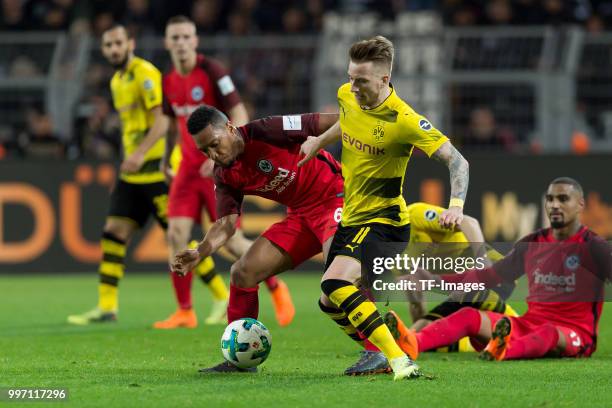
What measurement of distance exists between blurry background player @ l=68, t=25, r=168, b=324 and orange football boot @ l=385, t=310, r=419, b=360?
12.3ft

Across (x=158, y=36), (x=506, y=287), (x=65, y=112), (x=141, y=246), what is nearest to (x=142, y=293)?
(x=141, y=246)

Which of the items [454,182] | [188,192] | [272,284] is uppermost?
[188,192]

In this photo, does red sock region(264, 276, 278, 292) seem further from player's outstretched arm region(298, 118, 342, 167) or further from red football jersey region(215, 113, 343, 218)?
player's outstretched arm region(298, 118, 342, 167)

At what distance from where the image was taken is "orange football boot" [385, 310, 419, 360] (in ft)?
24.9

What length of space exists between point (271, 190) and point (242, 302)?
692 millimetres

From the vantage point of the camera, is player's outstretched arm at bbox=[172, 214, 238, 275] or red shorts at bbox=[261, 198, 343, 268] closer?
player's outstretched arm at bbox=[172, 214, 238, 275]

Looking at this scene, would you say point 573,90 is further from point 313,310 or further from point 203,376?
point 203,376

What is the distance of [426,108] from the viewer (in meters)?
16.4

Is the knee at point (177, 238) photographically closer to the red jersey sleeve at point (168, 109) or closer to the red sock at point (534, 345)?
the red jersey sleeve at point (168, 109)

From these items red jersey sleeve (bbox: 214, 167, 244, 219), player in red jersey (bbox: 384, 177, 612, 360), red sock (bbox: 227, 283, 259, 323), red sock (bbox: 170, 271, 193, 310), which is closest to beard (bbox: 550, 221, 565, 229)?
player in red jersey (bbox: 384, 177, 612, 360)

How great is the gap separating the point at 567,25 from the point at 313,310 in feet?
25.6

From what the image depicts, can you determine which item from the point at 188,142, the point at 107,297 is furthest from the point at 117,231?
the point at 188,142

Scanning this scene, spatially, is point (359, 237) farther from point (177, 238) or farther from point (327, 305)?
point (177, 238)

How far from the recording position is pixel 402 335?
7.67m
